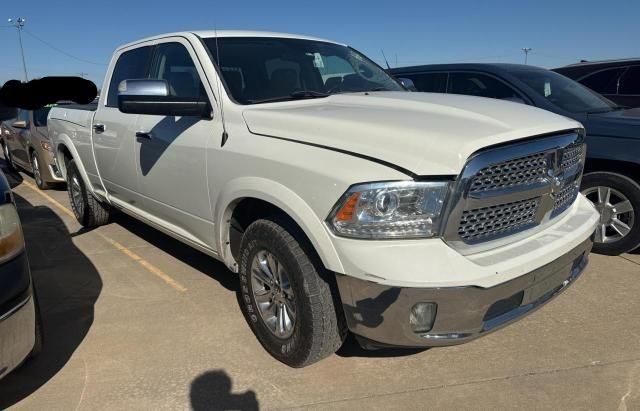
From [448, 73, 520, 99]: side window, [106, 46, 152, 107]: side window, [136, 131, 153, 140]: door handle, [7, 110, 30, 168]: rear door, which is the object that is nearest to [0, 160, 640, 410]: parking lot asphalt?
[136, 131, 153, 140]: door handle

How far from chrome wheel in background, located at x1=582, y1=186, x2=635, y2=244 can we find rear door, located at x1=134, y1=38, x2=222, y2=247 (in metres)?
3.52

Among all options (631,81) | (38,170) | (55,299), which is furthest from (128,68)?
(631,81)

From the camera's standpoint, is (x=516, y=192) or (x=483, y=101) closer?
(x=516, y=192)

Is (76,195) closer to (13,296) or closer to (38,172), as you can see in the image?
(38,172)

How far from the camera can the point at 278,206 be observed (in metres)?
2.65

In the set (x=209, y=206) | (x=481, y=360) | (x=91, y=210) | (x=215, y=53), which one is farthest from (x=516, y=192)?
(x=91, y=210)

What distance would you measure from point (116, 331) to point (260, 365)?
1.13 metres

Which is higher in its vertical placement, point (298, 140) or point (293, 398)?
point (298, 140)

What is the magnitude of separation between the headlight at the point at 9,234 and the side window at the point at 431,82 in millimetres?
4777

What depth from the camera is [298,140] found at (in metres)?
2.66

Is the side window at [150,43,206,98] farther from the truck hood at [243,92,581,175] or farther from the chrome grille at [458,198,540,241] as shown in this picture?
the chrome grille at [458,198,540,241]

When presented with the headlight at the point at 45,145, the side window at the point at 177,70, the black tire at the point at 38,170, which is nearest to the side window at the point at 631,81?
the side window at the point at 177,70

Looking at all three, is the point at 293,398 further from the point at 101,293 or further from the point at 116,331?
the point at 101,293

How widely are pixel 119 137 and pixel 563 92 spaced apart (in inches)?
171
